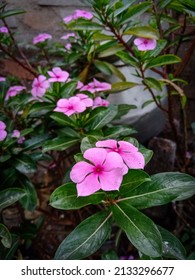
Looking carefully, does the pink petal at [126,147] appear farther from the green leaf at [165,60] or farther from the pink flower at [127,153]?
the green leaf at [165,60]

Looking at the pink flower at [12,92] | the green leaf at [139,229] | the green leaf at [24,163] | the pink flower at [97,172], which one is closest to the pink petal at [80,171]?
the pink flower at [97,172]

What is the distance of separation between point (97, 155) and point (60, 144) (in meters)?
0.29

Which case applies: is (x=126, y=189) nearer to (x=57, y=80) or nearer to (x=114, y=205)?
(x=114, y=205)

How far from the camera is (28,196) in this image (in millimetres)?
875

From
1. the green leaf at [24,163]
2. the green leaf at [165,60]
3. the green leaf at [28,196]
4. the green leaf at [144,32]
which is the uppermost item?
the green leaf at [144,32]

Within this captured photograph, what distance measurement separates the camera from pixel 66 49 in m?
1.22

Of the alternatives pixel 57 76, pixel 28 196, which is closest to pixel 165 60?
pixel 57 76

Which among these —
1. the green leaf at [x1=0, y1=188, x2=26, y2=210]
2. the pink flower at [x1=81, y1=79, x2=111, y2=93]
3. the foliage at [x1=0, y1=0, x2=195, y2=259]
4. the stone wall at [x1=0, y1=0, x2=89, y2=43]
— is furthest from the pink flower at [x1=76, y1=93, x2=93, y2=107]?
the stone wall at [x1=0, y1=0, x2=89, y2=43]

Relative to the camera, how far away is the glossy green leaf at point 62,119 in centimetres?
79

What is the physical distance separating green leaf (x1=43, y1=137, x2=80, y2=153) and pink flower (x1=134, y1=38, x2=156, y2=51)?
0.99ft

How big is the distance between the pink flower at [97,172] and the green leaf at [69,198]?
0.07 m

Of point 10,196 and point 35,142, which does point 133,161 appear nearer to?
point 10,196

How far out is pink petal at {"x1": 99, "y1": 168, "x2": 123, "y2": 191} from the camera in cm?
51

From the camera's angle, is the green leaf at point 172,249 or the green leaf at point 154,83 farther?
the green leaf at point 154,83
